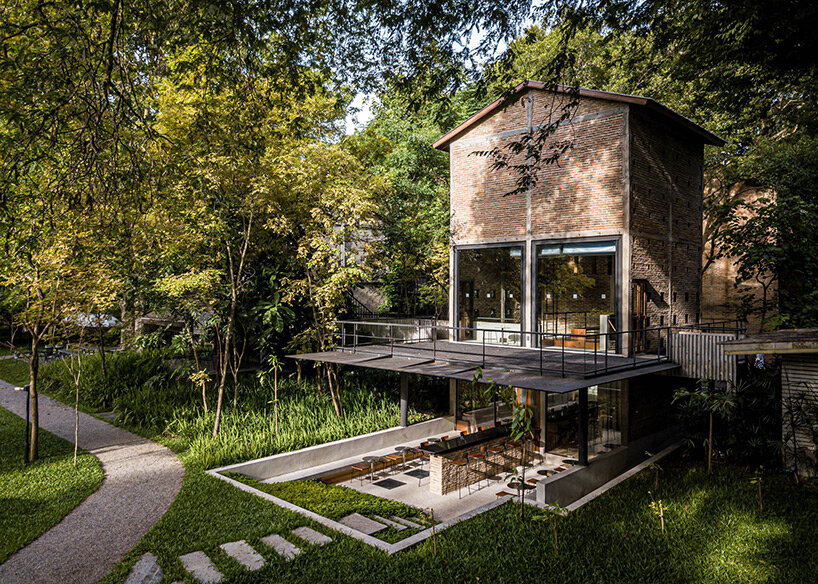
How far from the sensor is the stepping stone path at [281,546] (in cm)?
637

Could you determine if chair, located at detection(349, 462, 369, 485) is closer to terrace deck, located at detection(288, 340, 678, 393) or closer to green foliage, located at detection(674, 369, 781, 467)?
terrace deck, located at detection(288, 340, 678, 393)

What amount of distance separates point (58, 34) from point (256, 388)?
12017mm

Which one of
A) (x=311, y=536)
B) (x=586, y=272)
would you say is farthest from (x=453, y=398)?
(x=311, y=536)

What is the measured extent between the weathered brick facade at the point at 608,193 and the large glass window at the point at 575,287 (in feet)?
1.02

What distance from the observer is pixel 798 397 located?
9.11 metres

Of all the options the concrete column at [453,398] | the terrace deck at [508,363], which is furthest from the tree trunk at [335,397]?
the concrete column at [453,398]

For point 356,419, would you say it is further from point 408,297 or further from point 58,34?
point 58,34

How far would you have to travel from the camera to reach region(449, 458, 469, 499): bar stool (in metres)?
10.6

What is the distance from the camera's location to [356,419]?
13773 millimetres

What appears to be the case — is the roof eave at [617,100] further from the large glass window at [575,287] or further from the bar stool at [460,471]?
the bar stool at [460,471]

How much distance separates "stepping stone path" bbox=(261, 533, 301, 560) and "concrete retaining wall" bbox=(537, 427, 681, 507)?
14.6ft

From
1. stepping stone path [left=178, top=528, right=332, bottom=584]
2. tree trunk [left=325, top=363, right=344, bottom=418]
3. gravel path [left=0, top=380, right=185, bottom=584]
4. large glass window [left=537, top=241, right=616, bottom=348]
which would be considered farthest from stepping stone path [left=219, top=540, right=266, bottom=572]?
large glass window [left=537, top=241, right=616, bottom=348]

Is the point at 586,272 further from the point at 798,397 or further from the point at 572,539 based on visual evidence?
the point at 572,539

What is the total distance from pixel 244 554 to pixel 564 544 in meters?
4.18
